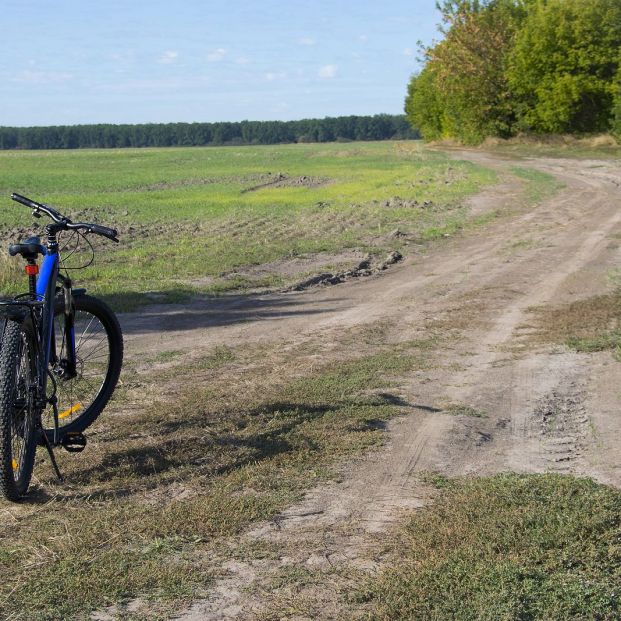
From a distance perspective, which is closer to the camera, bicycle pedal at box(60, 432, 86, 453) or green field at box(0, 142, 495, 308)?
bicycle pedal at box(60, 432, 86, 453)

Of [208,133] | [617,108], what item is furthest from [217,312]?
[208,133]

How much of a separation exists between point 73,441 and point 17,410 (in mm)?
567

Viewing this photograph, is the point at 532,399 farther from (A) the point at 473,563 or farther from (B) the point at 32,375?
(B) the point at 32,375

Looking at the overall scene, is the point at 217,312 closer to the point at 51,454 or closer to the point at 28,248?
the point at 28,248

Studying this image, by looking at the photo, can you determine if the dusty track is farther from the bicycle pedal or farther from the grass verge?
the bicycle pedal

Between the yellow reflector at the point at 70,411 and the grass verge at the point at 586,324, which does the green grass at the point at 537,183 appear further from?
the yellow reflector at the point at 70,411

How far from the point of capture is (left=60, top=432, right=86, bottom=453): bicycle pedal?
5734 millimetres

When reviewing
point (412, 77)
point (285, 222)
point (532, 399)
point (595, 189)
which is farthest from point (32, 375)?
point (412, 77)

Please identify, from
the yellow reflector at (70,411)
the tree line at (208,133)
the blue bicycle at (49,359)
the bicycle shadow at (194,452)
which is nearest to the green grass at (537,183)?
the bicycle shadow at (194,452)

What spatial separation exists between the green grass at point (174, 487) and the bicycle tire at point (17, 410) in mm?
172

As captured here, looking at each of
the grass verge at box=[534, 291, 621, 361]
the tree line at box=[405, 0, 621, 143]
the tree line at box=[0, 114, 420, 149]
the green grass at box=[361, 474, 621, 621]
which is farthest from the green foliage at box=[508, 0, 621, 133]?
the tree line at box=[0, 114, 420, 149]

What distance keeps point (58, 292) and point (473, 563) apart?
303 cm

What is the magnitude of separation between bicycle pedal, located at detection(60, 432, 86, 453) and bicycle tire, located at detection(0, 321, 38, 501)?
0.40 metres

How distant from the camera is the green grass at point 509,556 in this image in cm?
391
